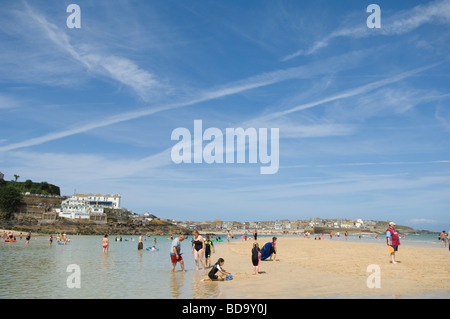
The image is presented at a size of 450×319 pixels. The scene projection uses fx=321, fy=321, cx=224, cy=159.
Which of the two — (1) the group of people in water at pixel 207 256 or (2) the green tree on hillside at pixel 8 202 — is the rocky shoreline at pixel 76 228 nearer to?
(2) the green tree on hillside at pixel 8 202

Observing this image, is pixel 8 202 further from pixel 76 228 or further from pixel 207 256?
pixel 207 256

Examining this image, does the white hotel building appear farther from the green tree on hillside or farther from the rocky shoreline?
the green tree on hillside

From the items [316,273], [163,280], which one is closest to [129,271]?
[163,280]

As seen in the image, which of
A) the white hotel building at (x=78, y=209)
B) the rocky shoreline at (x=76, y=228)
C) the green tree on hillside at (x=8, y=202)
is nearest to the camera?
the rocky shoreline at (x=76, y=228)

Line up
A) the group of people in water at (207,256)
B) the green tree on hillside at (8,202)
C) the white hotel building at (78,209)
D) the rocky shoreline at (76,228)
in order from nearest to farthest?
the group of people in water at (207,256) → the rocky shoreline at (76,228) → the green tree on hillside at (8,202) → the white hotel building at (78,209)

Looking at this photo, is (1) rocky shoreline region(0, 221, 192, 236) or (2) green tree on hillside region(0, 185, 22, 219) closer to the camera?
(1) rocky shoreline region(0, 221, 192, 236)

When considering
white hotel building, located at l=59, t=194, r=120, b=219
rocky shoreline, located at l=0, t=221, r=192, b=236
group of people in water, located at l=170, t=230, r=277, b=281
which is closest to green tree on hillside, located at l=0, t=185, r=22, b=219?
rocky shoreline, located at l=0, t=221, r=192, b=236

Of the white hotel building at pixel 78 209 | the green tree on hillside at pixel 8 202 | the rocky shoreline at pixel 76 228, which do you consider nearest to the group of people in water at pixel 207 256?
the rocky shoreline at pixel 76 228

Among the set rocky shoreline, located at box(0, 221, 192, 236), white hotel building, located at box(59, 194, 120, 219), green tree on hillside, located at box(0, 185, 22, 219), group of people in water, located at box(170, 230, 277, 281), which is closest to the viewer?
group of people in water, located at box(170, 230, 277, 281)

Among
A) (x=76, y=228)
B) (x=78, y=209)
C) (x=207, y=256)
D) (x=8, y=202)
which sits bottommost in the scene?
(x=76, y=228)

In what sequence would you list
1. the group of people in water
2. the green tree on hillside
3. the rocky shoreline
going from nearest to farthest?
the group of people in water, the rocky shoreline, the green tree on hillside

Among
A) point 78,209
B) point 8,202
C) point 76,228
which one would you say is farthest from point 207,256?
point 8,202
